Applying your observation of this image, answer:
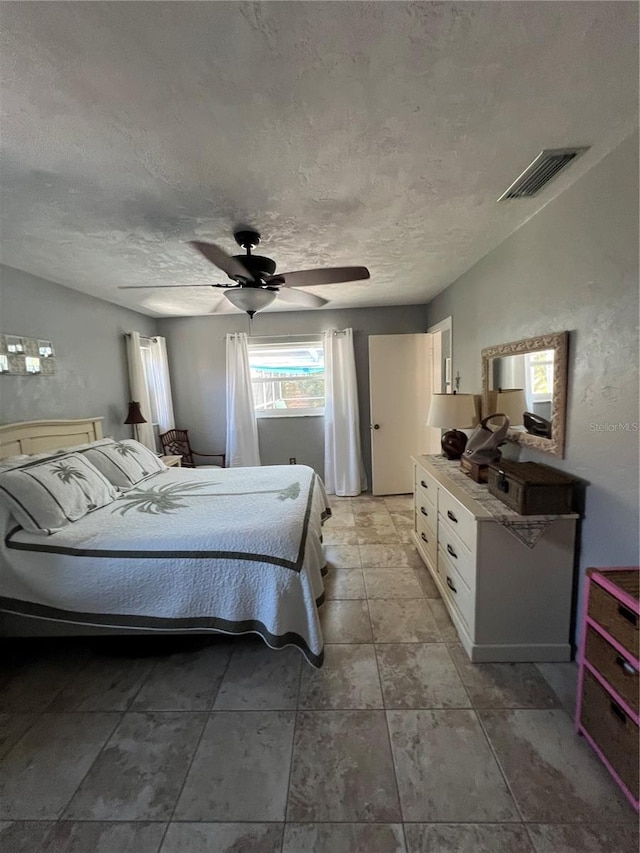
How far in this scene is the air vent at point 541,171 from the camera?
137 cm

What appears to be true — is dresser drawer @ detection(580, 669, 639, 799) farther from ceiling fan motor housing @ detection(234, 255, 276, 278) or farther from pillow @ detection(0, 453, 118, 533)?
pillow @ detection(0, 453, 118, 533)

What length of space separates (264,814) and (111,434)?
3.30m

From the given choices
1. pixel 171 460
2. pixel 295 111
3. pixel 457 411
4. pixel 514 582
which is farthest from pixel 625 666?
pixel 171 460

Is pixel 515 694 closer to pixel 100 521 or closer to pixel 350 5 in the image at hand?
pixel 100 521

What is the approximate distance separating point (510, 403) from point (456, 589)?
122 cm

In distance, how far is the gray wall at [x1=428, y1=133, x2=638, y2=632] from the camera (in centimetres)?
136

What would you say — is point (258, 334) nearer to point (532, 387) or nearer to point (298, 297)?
point (298, 297)

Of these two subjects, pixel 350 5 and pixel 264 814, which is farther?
pixel 264 814

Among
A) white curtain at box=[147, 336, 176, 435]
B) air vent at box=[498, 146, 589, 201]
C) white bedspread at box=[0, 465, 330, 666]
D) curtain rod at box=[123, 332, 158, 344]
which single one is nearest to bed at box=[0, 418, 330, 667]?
white bedspread at box=[0, 465, 330, 666]

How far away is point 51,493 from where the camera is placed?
199cm

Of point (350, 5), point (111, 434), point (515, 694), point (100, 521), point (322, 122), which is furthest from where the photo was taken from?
point (111, 434)

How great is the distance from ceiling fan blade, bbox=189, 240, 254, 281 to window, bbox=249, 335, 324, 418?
2.48 metres

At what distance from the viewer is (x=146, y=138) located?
4.08ft

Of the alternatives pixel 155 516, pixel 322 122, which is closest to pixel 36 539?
pixel 155 516
